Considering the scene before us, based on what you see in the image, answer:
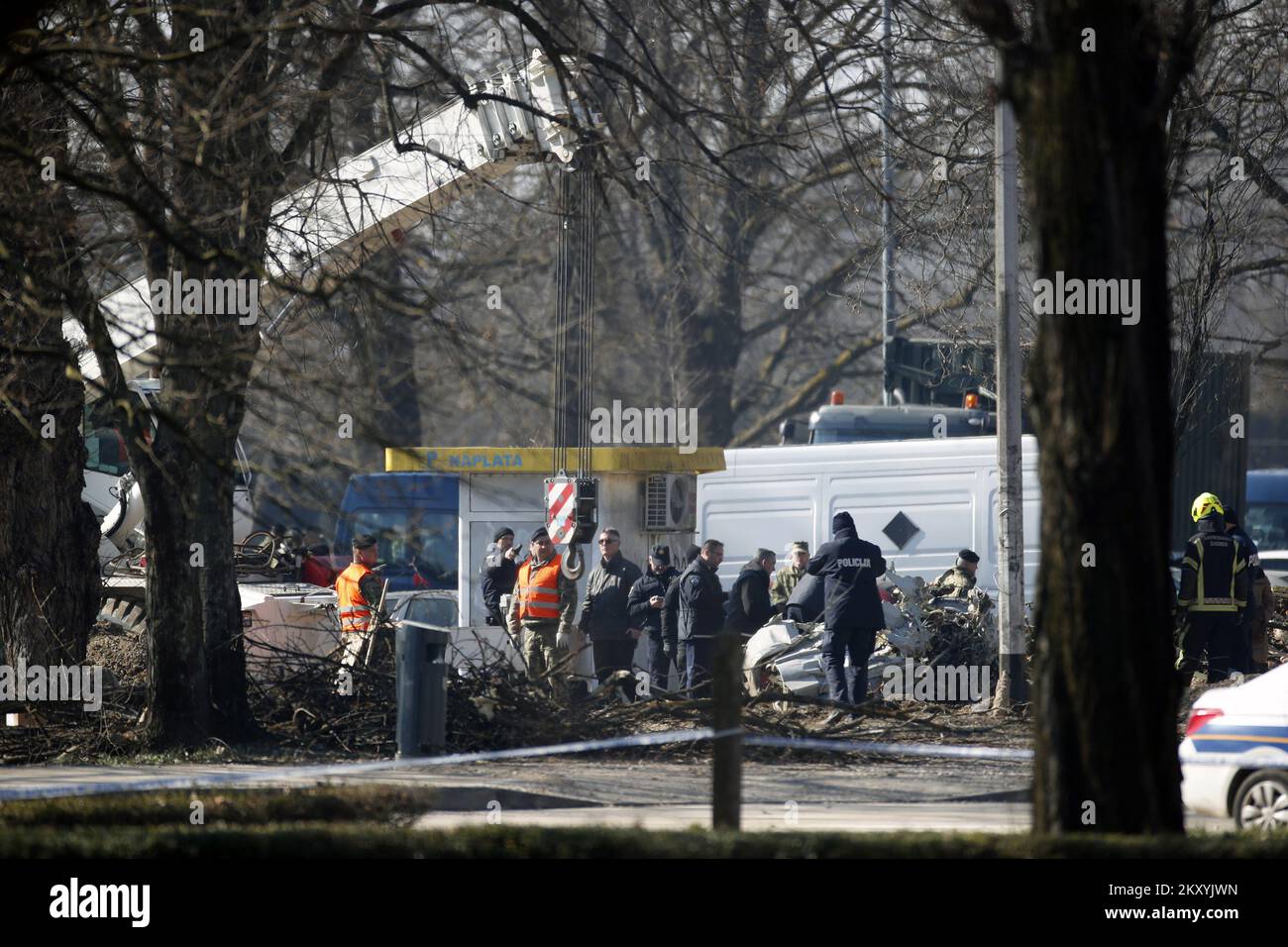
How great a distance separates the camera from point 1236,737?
9.95m

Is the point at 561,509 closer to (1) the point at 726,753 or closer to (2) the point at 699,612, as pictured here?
(2) the point at 699,612

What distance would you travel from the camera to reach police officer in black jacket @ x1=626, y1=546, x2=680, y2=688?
60.4 ft

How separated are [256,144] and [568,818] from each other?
17.0 feet

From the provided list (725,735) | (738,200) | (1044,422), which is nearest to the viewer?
(1044,422)

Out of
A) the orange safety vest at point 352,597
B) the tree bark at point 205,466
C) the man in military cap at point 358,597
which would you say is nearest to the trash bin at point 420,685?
the tree bark at point 205,466

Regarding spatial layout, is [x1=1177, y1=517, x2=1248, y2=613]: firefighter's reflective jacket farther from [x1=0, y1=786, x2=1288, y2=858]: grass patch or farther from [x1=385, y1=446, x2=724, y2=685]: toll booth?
[x1=0, y1=786, x2=1288, y2=858]: grass patch

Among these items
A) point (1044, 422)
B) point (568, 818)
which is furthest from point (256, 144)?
point (1044, 422)

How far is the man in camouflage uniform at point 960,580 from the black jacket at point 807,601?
1.59 meters

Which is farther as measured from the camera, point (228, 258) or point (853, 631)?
point (853, 631)

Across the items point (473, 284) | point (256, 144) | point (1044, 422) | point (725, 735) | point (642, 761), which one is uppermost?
point (473, 284)

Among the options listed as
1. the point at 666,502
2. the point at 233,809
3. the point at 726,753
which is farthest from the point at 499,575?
the point at 726,753

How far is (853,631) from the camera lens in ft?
53.5
